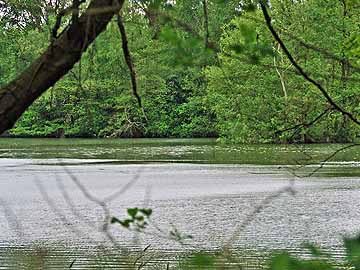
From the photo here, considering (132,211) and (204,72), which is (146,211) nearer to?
(132,211)

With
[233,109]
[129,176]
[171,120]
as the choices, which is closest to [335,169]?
[129,176]

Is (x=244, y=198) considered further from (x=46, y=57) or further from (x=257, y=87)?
(x=257, y=87)

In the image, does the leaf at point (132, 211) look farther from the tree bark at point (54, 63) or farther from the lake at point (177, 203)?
the lake at point (177, 203)

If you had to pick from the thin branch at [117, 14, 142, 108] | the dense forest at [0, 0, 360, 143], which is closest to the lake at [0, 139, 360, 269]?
the dense forest at [0, 0, 360, 143]

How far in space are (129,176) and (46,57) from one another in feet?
53.1

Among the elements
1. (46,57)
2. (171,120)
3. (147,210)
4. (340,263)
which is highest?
(46,57)

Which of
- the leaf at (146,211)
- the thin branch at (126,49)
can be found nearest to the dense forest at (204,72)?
the thin branch at (126,49)

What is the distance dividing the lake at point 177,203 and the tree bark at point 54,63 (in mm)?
3451

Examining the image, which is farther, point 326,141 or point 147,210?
point 326,141

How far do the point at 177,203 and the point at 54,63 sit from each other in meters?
12.5

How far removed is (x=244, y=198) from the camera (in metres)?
14.4

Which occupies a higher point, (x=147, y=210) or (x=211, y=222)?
(x=147, y=210)

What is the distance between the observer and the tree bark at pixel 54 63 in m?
1.41

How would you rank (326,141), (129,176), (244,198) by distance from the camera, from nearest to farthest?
(244,198) → (129,176) → (326,141)
